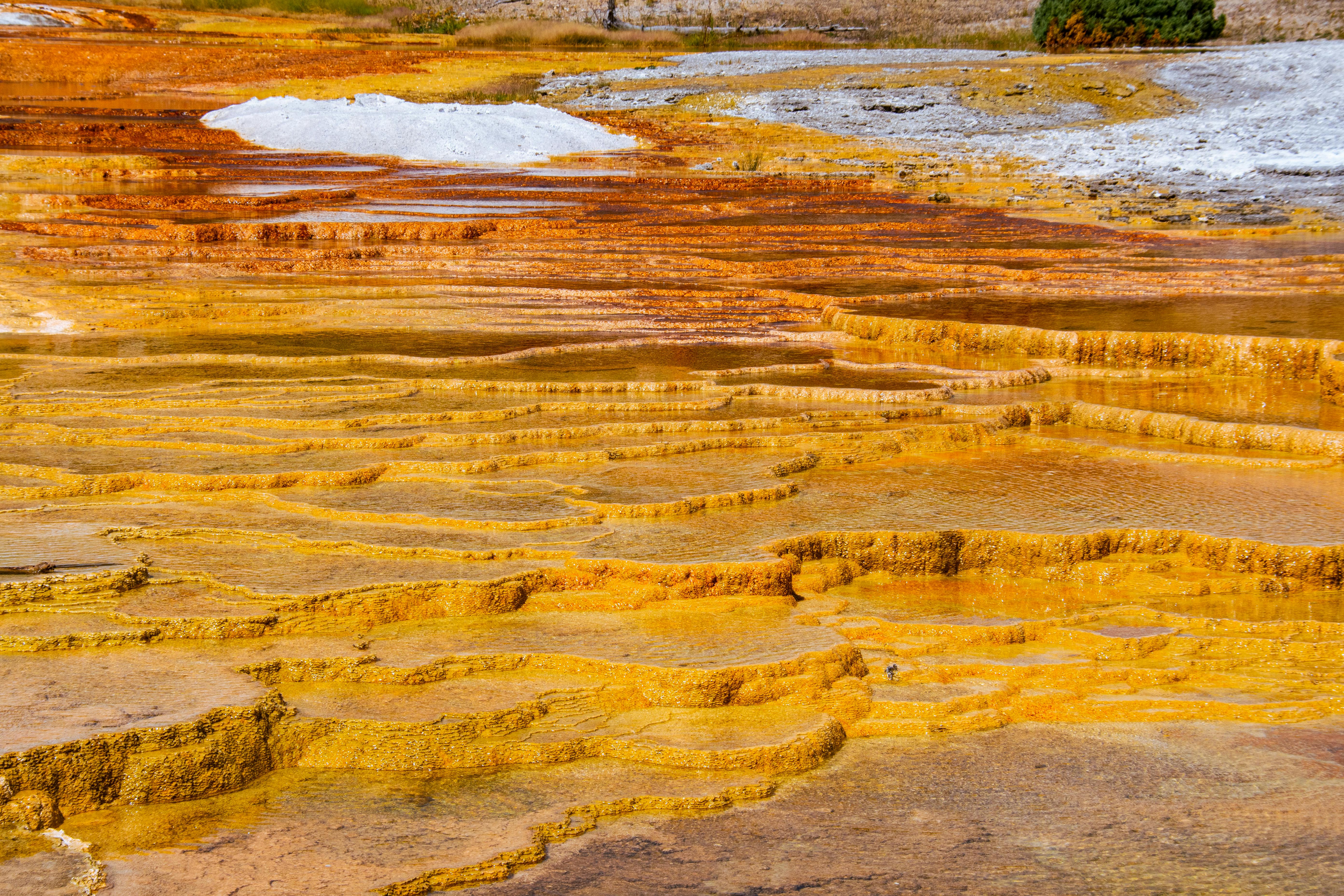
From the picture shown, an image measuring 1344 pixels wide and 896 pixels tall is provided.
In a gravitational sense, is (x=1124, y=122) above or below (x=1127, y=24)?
below

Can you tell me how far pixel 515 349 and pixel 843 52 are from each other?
1900cm

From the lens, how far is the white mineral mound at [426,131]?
720 inches

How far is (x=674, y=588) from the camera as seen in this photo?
326 cm

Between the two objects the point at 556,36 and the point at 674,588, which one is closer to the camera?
the point at 674,588

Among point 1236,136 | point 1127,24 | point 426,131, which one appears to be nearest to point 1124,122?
point 1236,136

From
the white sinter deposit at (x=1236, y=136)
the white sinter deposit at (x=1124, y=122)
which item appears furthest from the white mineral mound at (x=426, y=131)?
the white sinter deposit at (x=1236, y=136)

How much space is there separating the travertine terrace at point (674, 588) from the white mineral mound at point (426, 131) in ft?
35.7

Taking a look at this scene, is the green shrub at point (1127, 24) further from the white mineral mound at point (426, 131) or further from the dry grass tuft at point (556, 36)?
the dry grass tuft at point (556, 36)

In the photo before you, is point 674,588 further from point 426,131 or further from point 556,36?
point 556,36

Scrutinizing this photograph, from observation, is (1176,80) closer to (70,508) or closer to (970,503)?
(970,503)

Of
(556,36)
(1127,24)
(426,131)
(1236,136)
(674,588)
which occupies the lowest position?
(674,588)

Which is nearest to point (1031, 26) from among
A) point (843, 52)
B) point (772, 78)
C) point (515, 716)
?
point (843, 52)

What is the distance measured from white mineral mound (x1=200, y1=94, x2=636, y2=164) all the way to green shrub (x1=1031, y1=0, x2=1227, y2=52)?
929 centimetres

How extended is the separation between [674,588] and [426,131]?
16.5 metres
